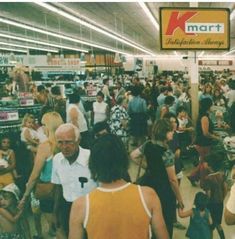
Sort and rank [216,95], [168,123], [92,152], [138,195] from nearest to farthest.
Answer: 1. [138,195]
2. [92,152]
3. [168,123]
4. [216,95]

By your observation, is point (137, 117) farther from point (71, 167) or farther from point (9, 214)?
point (71, 167)

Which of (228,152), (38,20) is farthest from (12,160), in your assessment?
(38,20)

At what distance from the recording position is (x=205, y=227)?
13.7 feet

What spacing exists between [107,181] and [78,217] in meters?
0.26

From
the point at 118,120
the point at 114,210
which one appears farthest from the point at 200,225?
the point at 118,120

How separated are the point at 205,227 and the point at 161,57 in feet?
111

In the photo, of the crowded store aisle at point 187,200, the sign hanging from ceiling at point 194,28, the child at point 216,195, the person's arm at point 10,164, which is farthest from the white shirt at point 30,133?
the child at point 216,195

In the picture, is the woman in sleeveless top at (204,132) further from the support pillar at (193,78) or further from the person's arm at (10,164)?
the person's arm at (10,164)

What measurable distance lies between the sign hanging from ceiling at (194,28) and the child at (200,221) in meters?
2.63

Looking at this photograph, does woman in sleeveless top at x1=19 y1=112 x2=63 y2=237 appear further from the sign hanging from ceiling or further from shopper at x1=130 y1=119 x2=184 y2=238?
the sign hanging from ceiling

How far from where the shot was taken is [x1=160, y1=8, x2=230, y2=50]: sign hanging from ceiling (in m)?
5.73

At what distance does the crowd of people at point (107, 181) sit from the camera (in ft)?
6.82

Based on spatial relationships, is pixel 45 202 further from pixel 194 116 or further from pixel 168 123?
pixel 194 116

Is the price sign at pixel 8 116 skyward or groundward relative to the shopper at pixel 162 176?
skyward
